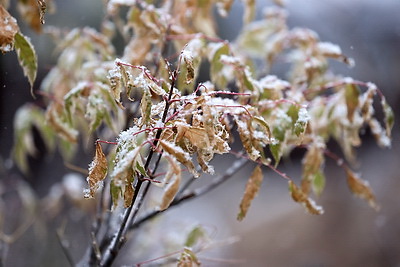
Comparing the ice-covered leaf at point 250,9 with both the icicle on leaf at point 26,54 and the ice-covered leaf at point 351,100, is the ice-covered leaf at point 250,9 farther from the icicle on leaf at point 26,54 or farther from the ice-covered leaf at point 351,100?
the icicle on leaf at point 26,54

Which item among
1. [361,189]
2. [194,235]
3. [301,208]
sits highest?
[361,189]

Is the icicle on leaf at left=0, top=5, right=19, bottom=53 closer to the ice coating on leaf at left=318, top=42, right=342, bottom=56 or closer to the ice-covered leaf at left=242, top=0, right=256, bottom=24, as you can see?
the ice-covered leaf at left=242, top=0, right=256, bottom=24

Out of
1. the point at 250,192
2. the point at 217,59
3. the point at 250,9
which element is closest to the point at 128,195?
the point at 250,192

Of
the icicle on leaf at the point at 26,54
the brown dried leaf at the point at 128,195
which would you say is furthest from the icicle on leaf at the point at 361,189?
the icicle on leaf at the point at 26,54

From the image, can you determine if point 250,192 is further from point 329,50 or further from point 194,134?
point 329,50

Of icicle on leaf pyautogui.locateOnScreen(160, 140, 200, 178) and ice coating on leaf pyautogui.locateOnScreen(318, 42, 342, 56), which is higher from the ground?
icicle on leaf pyautogui.locateOnScreen(160, 140, 200, 178)

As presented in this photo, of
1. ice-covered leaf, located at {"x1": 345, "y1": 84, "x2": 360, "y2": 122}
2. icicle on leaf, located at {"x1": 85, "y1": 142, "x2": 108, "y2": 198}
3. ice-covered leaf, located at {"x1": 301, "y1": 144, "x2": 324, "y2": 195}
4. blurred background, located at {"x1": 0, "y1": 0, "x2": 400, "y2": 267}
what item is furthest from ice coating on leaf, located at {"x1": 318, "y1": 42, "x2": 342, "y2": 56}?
blurred background, located at {"x1": 0, "y1": 0, "x2": 400, "y2": 267}
